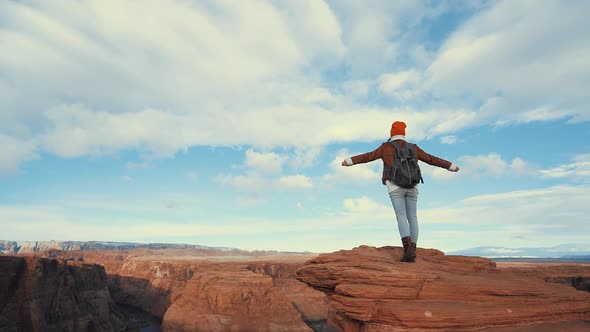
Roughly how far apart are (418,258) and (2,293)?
47409 mm

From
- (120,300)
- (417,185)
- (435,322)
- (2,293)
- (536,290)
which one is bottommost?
(120,300)

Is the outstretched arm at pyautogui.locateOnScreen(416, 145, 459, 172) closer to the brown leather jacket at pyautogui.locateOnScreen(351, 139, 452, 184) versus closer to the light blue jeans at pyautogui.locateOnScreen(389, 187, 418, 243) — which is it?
the brown leather jacket at pyautogui.locateOnScreen(351, 139, 452, 184)

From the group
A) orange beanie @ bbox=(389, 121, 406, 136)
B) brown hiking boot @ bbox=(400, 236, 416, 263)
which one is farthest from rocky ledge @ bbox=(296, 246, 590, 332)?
orange beanie @ bbox=(389, 121, 406, 136)

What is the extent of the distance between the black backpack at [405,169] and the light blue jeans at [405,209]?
0.21m

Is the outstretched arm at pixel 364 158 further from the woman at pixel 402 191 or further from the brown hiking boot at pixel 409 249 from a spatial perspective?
the brown hiking boot at pixel 409 249

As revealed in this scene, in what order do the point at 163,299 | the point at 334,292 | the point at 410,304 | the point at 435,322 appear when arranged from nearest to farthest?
the point at 435,322 < the point at 410,304 < the point at 334,292 < the point at 163,299

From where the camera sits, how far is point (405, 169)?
815 centimetres

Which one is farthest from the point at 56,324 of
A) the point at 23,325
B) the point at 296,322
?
the point at 296,322

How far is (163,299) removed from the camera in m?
83.6

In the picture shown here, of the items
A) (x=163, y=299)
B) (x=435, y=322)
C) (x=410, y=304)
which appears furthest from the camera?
(x=163, y=299)

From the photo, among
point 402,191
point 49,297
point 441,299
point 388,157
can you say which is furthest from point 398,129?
point 49,297

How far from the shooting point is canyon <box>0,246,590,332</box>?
7363mm

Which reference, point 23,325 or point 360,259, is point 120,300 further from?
point 360,259

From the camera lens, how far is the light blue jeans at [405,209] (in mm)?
8328
